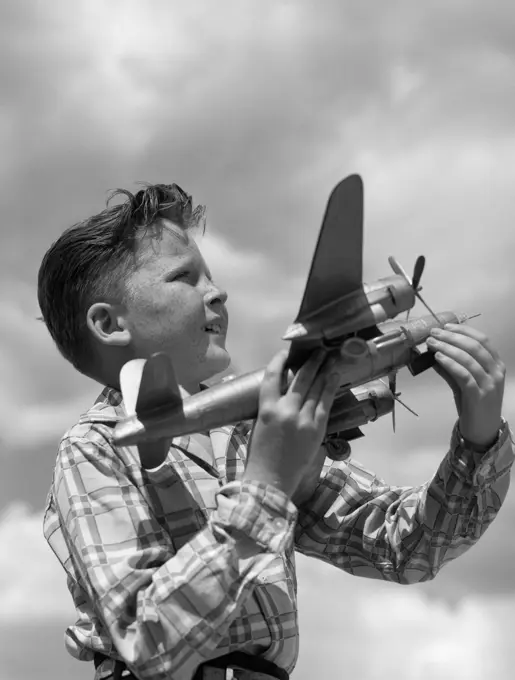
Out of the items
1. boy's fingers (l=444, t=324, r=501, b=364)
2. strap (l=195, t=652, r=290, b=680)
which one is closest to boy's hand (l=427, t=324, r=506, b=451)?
boy's fingers (l=444, t=324, r=501, b=364)

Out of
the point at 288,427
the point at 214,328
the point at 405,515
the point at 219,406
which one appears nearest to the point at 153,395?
the point at 219,406

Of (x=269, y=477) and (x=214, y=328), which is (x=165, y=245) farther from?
(x=269, y=477)

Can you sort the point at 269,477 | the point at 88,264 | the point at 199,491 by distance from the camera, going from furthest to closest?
the point at 88,264 < the point at 199,491 < the point at 269,477

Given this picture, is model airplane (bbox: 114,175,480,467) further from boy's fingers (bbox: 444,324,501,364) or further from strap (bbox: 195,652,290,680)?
strap (bbox: 195,652,290,680)

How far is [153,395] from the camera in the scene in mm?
4066

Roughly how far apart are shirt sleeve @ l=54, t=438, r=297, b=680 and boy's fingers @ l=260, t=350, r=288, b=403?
436 mm

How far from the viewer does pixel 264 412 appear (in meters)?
3.85

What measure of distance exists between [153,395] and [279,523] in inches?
34.9

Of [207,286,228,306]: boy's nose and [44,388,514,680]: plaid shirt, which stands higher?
[207,286,228,306]: boy's nose

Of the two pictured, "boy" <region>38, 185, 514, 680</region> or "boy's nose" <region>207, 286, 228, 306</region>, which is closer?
"boy" <region>38, 185, 514, 680</region>

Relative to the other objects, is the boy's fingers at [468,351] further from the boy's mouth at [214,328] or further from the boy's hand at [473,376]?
the boy's mouth at [214,328]

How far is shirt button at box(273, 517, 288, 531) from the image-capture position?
3.67 meters

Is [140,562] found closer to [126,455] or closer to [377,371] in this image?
[126,455]

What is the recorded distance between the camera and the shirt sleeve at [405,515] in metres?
4.64
